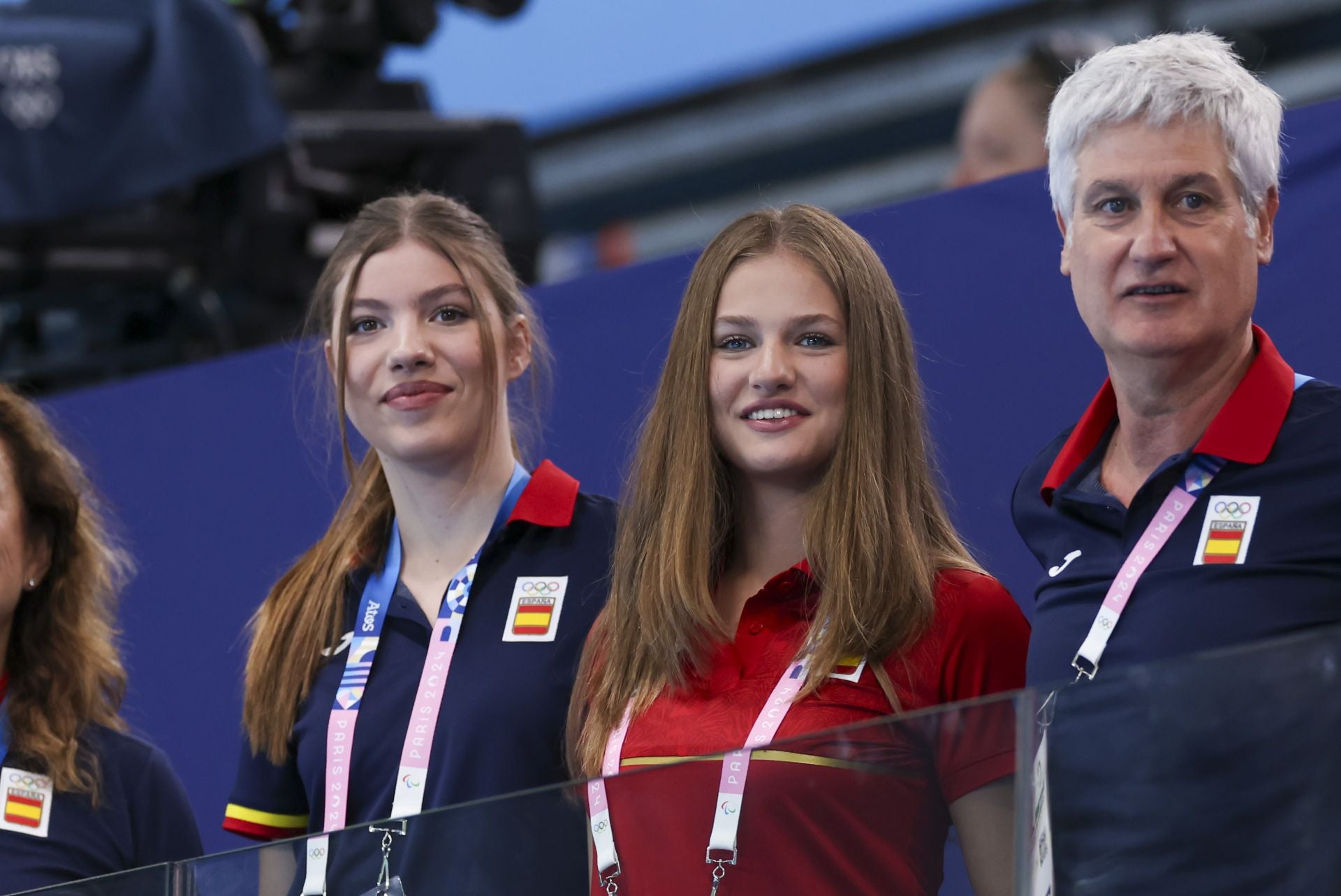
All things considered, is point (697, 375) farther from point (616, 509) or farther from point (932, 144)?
point (932, 144)

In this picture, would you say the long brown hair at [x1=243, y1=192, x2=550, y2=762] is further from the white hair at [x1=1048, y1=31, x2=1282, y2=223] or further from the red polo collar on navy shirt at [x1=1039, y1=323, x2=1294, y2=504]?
the red polo collar on navy shirt at [x1=1039, y1=323, x2=1294, y2=504]

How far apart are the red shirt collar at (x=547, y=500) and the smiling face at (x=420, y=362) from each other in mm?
89

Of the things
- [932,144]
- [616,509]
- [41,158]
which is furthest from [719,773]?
[932,144]

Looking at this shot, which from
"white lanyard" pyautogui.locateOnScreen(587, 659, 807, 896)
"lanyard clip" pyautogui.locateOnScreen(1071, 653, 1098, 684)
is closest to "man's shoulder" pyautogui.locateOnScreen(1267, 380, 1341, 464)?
"lanyard clip" pyautogui.locateOnScreen(1071, 653, 1098, 684)

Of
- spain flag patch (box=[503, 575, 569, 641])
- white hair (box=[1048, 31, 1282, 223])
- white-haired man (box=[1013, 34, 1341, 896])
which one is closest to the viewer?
white-haired man (box=[1013, 34, 1341, 896])

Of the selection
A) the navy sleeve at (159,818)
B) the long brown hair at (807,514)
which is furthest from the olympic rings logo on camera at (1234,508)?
the navy sleeve at (159,818)

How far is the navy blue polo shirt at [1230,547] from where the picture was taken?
1751mm

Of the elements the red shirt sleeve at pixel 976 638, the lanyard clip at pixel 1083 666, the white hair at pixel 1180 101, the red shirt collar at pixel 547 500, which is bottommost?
the lanyard clip at pixel 1083 666

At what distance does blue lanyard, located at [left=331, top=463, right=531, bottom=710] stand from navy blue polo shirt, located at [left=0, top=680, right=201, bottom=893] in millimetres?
374

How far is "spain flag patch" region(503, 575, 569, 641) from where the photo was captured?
2.29m

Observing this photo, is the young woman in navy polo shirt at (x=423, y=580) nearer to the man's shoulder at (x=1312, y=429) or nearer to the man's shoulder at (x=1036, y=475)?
the man's shoulder at (x=1036, y=475)

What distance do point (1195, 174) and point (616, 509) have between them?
930 millimetres

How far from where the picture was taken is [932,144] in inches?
274

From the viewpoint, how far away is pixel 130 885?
1.79 m
